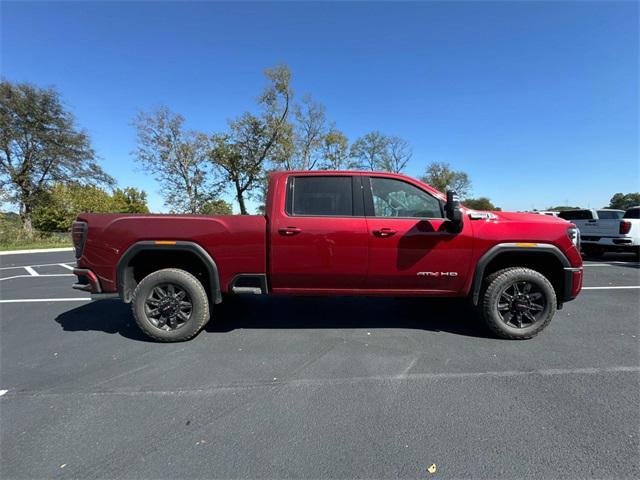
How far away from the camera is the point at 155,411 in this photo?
96.6 inches

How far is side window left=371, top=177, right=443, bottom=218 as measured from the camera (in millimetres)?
3742

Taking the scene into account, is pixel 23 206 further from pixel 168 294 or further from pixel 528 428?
pixel 528 428

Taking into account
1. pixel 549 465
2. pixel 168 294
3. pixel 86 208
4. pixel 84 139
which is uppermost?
pixel 84 139

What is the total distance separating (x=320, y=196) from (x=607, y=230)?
11242 millimetres

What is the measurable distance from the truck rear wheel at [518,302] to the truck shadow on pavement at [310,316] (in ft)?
0.89

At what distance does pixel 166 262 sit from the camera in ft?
13.0

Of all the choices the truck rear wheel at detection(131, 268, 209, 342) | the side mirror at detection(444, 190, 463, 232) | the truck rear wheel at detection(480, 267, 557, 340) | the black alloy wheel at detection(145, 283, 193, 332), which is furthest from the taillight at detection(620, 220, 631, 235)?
the black alloy wheel at detection(145, 283, 193, 332)

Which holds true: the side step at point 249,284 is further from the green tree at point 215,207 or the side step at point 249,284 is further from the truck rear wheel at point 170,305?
the green tree at point 215,207

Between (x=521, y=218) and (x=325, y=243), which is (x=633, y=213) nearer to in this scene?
(x=521, y=218)

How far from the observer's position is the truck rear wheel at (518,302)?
3.71 metres

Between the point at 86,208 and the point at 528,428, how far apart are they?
3163cm

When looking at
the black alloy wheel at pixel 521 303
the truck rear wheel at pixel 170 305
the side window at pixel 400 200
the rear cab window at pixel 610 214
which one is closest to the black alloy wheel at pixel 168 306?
the truck rear wheel at pixel 170 305

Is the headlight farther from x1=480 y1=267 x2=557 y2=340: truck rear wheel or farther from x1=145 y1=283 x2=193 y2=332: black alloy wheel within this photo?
x1=145 y1=283 x2=193 y2=332: black alloy wheel

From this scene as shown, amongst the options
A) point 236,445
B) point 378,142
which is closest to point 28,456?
point 236,445
